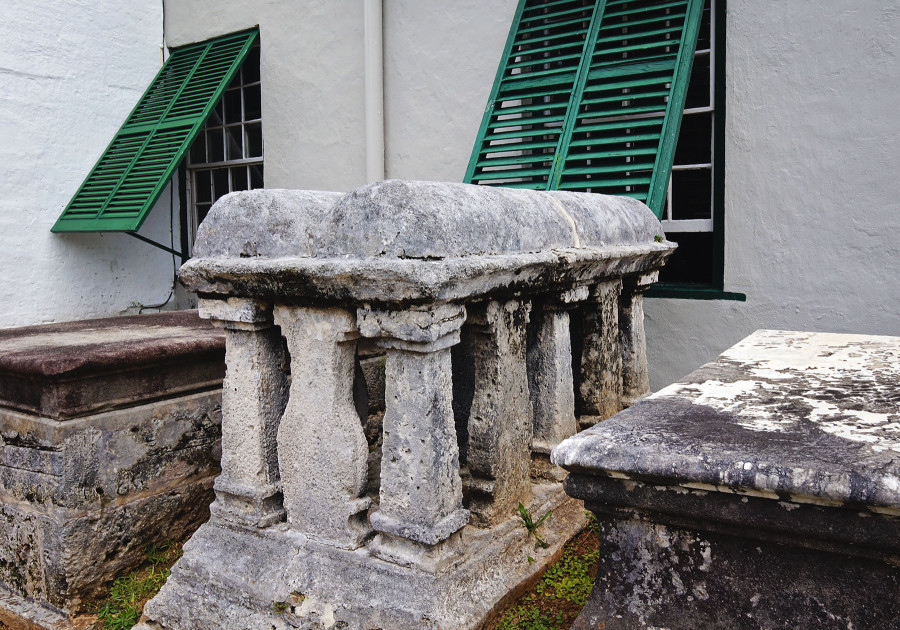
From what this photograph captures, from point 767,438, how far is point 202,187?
22.2ft

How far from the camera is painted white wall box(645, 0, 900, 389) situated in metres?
3.84

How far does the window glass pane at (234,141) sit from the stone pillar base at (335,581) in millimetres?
5064

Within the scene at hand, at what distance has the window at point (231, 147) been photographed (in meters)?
6.80

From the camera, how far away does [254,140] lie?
6.89 metres

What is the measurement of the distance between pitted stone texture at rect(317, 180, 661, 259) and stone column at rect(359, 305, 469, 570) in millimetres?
186

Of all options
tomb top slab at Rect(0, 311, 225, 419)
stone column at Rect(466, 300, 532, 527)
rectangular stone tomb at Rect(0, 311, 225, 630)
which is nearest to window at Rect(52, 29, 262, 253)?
tomb top slab at Rect(0, 311, 225, 419)

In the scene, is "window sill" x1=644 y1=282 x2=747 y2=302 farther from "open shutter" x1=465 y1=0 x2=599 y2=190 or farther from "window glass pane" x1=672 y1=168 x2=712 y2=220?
"open shutter" x1=465 y1=0 x2=599 y2=190

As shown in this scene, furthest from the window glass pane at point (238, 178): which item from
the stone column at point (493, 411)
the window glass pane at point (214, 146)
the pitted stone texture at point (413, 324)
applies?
the pitted stone texture at point (413, 324)

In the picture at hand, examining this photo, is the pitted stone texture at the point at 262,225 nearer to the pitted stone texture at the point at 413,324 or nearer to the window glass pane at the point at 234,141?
the pitted stone texture at the point at 413,324

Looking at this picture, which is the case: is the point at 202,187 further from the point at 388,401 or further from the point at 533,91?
the point at 388,401

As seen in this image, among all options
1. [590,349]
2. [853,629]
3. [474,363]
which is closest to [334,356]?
[474,363]

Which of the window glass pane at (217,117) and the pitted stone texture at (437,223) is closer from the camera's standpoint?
the pitted stone texture at (437,223)

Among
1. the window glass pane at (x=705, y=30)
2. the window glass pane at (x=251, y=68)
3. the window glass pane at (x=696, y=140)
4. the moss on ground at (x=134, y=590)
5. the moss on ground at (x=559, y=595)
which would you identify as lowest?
the moss on ground at (x=134, y=590)

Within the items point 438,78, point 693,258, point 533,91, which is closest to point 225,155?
point 438,78
